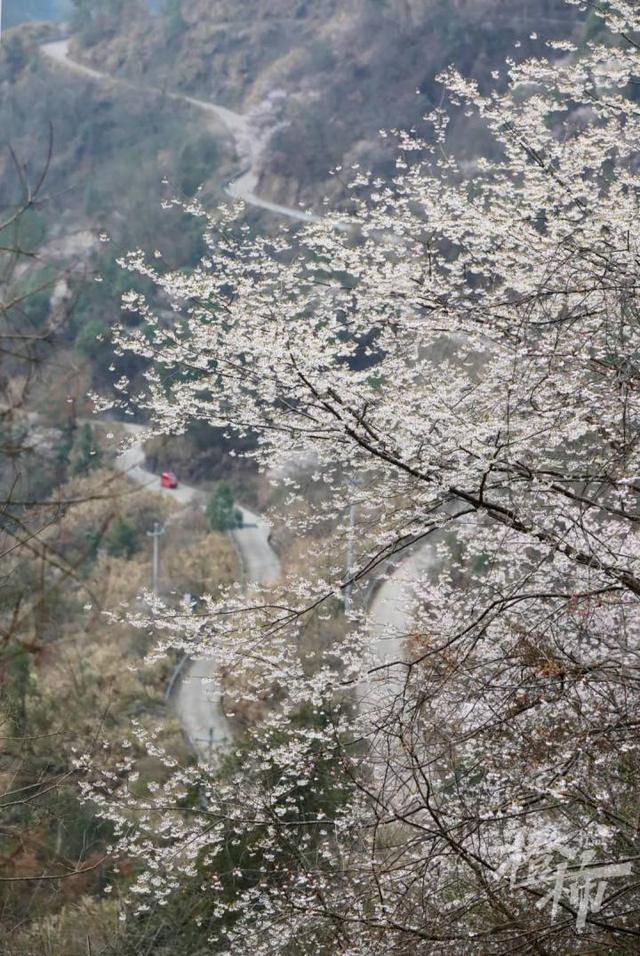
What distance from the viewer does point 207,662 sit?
18.2m

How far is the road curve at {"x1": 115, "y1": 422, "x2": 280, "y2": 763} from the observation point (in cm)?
1353

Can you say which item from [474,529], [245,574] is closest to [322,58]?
[245,574]

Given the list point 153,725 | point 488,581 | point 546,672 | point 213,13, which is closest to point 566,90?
point 488,581

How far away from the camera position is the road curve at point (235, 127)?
3578 cm

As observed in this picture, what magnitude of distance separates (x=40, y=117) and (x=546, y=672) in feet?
159

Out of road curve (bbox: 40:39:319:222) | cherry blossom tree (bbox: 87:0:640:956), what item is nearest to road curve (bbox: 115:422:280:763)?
cherry blossom tree (bbox: 87:0:640:956)

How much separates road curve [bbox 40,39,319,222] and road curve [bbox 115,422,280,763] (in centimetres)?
938

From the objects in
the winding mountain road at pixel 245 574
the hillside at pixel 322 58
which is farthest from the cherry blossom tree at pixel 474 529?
the hillside at pixel 322 58

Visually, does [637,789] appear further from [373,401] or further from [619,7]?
[619,7]
